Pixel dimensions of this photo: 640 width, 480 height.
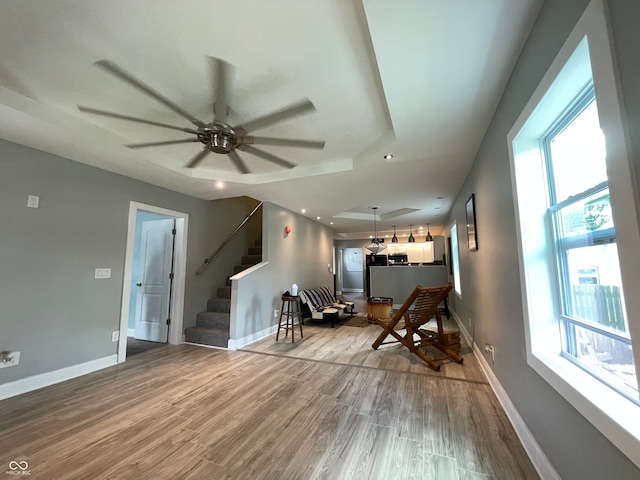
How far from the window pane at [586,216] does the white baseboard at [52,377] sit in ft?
14.4

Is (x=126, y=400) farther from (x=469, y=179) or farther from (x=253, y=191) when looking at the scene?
(x=469, y=179)

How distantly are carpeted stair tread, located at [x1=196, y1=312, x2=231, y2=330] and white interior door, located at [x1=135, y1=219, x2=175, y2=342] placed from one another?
492 millimetres

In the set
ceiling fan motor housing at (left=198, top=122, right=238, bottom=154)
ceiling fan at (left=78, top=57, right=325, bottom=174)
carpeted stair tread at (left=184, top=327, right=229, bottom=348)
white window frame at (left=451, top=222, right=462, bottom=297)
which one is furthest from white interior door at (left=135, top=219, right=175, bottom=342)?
white window frame at (left=451, top=222, right=462, bottom=297)

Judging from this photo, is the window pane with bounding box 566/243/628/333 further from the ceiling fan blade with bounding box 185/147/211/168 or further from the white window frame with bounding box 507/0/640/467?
the ceiling fan blade with bounding box 185/147/211/168

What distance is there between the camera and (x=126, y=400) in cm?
227

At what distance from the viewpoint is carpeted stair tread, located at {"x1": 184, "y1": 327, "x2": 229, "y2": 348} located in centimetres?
378

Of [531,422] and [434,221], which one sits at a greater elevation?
[434,221]

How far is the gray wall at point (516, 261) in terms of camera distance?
0.74 m

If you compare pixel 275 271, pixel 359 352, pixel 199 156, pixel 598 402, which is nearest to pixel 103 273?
pixel 199 156

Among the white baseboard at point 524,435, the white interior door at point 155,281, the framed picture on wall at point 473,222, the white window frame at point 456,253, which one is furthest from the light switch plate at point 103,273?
the white window frame at point 456,253

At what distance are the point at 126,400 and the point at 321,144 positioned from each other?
2.85m

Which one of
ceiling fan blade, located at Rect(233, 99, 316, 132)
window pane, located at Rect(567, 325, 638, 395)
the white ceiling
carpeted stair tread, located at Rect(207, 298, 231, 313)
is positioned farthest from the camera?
carpeted stair tread, located at Rect(207, 298, 231, 313)

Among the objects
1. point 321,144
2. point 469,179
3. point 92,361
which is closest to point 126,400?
point 92,361

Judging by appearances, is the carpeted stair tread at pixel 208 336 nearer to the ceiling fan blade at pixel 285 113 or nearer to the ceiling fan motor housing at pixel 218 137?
the ceiling fan motor housing at pixel 218 137
